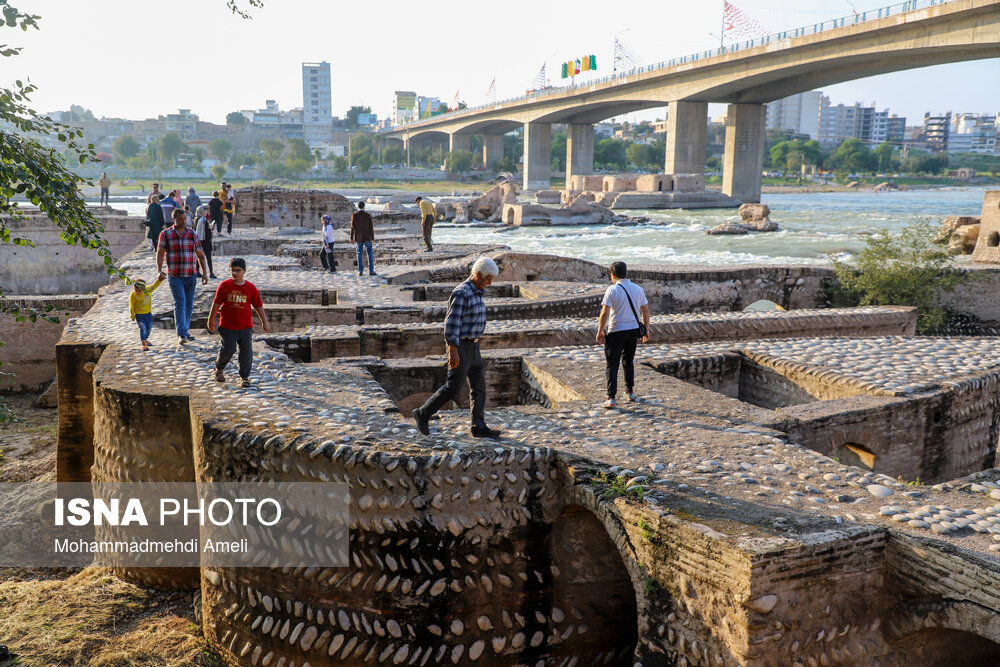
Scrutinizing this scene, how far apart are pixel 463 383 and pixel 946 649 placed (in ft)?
10.7

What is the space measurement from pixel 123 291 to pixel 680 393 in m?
8.97

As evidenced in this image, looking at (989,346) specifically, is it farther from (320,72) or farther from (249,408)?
(320,72)

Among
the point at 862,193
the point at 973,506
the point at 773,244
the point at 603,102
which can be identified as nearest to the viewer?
the point at 973,506

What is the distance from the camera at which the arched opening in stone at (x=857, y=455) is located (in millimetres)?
7023

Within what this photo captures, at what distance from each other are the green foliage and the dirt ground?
44.4 ft

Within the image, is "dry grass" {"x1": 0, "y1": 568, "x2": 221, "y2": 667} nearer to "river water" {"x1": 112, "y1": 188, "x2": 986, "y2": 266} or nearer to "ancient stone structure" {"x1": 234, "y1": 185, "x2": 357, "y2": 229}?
"ancient stone structure" {"x1": 234, "y1": 185, "x2": 357, "y2": 229}

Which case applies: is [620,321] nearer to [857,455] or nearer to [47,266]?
[857,455]

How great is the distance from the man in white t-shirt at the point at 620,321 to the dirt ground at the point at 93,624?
3678 mm

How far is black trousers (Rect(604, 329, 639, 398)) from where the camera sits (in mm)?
6457

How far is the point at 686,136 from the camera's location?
50875 millimetres

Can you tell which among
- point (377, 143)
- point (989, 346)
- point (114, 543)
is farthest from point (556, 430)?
point (377, 143)

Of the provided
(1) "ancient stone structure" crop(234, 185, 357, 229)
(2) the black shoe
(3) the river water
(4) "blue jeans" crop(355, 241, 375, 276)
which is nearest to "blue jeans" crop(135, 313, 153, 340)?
(2) the black shoe

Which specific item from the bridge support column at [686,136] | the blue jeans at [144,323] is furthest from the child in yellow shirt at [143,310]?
the bridge support column at [686,136]

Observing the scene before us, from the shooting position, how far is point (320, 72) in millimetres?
155000
